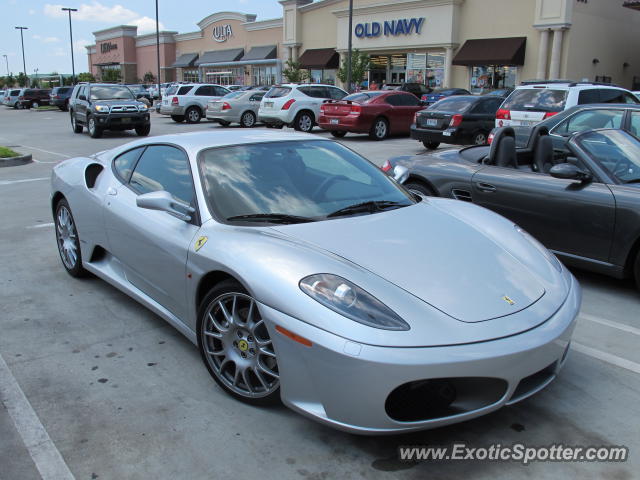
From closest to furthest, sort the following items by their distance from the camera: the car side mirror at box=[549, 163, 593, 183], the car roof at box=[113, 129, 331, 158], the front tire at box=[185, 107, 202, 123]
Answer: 1. the car roof at box=[113, 129, 331, 158]
2. the car side mirror at box=[549, 163, 593, 183]
3. the front tire at box=[185, 107, 202, 123]

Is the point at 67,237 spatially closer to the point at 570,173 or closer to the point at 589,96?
the point at 570,173

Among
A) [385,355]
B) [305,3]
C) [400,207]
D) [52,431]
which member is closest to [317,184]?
[400,207]

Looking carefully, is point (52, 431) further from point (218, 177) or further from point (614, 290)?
point (614, 290)

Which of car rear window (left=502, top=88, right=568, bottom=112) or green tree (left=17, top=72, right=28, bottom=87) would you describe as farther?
green tree (left=17, top=72, right=28, bottom=87)

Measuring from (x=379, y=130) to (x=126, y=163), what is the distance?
13325 millimetres

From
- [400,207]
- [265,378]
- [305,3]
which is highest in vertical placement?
[305,3]

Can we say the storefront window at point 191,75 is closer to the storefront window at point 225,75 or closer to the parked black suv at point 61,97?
the storefront window at point 225,75

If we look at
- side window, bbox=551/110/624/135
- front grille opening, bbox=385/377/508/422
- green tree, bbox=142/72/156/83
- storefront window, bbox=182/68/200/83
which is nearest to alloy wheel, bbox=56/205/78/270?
front grille opening, bbox=385/377/508/422

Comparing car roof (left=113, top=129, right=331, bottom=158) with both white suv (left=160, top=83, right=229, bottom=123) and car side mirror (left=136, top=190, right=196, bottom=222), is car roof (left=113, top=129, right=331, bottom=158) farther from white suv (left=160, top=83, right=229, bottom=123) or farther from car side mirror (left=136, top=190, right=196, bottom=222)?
white suv (left=160, top=83, right=229, bottom=123)

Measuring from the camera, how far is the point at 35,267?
5.39 m

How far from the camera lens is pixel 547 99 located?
11953 mm

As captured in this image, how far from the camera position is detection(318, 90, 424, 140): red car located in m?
16.6

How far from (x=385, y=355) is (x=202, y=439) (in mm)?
1015

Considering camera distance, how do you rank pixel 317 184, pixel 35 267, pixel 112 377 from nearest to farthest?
pixel 112 377 → pixel 317 184 → pixel 35 267
